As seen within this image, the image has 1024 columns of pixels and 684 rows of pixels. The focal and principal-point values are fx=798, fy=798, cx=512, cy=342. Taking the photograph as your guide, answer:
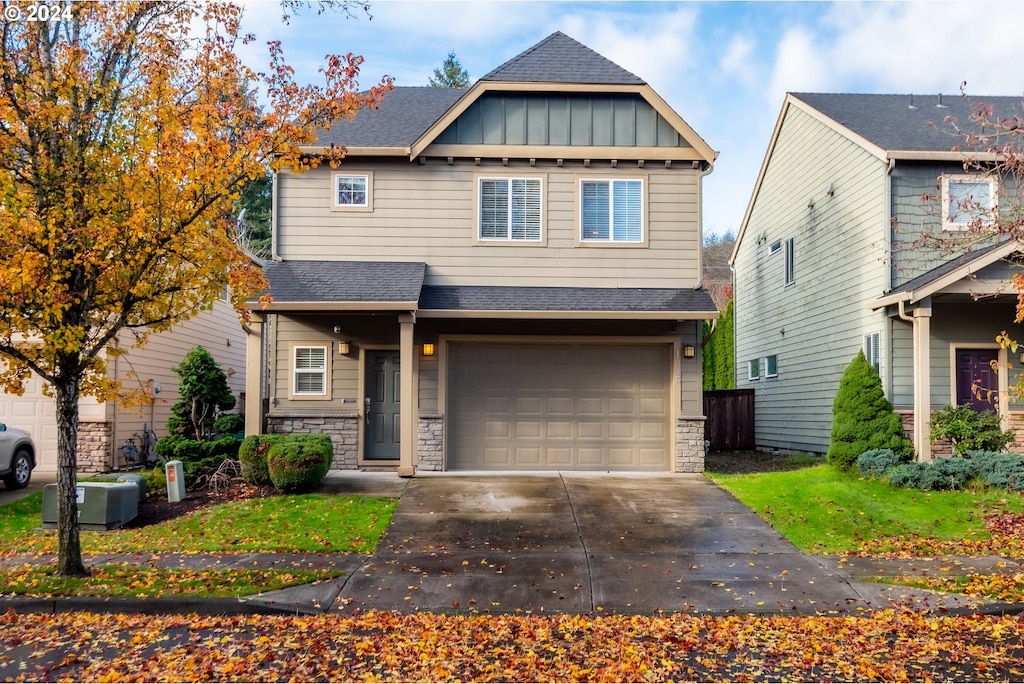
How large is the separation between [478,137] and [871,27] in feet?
20.3

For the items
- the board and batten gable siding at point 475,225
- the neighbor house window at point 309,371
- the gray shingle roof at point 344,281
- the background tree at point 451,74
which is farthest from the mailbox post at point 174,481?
the background tree at point 451,74

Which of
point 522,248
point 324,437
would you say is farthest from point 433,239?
point 324,437

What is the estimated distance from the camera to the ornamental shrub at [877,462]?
11625 millimetres

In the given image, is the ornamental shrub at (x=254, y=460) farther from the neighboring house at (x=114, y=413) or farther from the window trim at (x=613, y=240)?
the window trim at (x=613, y=240)

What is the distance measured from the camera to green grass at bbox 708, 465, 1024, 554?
29.5 feet

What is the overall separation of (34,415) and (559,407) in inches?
353

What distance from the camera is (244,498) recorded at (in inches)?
425

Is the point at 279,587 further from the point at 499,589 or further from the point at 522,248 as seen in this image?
the point at 522,248

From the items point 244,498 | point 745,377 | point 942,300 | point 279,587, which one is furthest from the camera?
point 745,377

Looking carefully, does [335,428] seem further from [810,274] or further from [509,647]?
[810,274]

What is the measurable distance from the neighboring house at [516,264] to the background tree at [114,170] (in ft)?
18.7

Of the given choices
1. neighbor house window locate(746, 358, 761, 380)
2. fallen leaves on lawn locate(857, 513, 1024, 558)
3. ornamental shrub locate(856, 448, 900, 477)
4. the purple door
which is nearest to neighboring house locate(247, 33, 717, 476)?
ornamental shrub locate(856, 448, 900, 477)

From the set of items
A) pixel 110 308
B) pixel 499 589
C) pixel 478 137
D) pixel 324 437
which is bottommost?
pixel 499 589

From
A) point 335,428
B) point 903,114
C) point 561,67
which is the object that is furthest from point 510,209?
point 903,114
